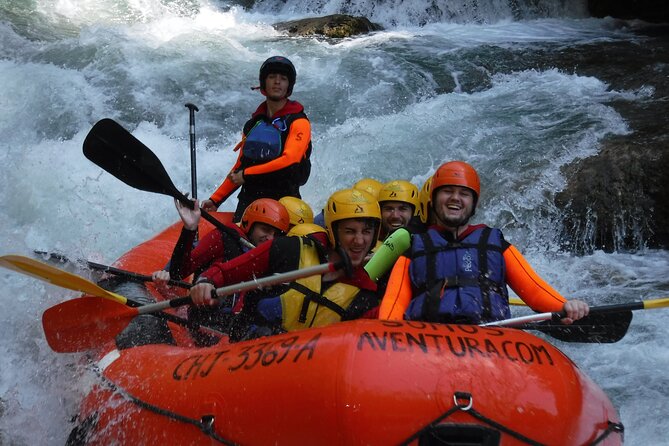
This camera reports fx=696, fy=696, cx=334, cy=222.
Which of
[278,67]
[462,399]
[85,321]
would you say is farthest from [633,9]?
[462,399]

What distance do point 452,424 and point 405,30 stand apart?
33.0 ft

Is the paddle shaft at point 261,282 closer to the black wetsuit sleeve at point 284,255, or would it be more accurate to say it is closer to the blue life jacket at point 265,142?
the black wetsuit sleeve at point 284,255

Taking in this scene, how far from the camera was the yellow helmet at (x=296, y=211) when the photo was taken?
3990 mm

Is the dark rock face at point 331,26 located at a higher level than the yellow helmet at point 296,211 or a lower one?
higher

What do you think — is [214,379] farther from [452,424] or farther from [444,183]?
[444,183]

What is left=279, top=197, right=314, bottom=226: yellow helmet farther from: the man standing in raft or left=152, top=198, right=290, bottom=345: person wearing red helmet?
the man standing in raft

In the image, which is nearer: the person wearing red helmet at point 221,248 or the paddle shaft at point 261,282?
the paddle shaft at point 261,282

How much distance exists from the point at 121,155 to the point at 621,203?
154 inches

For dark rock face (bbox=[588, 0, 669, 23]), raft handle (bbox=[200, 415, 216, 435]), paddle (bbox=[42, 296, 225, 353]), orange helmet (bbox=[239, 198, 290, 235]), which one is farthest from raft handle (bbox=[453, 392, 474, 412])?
dark rock face (bbox=[588, 0, 669, 23])

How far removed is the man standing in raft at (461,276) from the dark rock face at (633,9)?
940 cm

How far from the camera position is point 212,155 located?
7.50m

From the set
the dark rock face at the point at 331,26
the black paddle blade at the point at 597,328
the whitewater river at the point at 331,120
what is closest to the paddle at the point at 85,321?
the whitewater river at the point at 331,120

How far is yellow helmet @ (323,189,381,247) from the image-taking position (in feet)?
10.1

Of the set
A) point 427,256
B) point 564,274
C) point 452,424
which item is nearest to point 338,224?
point 427,256
